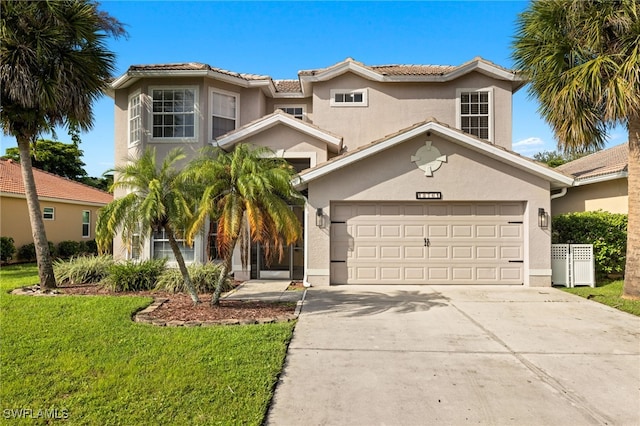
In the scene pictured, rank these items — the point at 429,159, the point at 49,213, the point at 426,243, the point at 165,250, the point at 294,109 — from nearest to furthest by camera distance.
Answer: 1. the point at 429,159
2. the point at 426,243
3. the point at 165,250
4. the point at 294,109
5. the point at 49,213

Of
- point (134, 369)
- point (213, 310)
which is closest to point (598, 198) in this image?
point (213, 310)

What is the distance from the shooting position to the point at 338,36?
485 inches

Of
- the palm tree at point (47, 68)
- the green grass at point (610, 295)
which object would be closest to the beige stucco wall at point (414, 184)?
the green grass at point (610, 295)

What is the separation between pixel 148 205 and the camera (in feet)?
22.9

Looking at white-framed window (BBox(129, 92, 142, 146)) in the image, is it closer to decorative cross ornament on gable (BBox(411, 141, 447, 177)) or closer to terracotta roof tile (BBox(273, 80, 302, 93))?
terracotta roof tile (BBox(273, 80, 302, 93))

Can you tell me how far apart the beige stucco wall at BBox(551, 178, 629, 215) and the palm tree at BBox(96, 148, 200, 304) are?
13683 mm

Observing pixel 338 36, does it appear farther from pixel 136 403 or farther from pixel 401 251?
pixel 136 403

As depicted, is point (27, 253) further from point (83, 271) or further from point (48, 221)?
point (83, 271)

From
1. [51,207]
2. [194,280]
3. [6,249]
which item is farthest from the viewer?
[51,207]

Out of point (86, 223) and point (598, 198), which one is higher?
point (598, 198)

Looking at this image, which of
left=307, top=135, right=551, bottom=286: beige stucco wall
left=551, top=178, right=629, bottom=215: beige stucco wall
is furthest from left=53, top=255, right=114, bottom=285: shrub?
left=551, top=178, right=629, bottom=215: beige stucco wall

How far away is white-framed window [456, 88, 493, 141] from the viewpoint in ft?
45.5

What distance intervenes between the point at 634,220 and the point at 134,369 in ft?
38.1

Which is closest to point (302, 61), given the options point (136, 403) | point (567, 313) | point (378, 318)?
point (378, 318)
